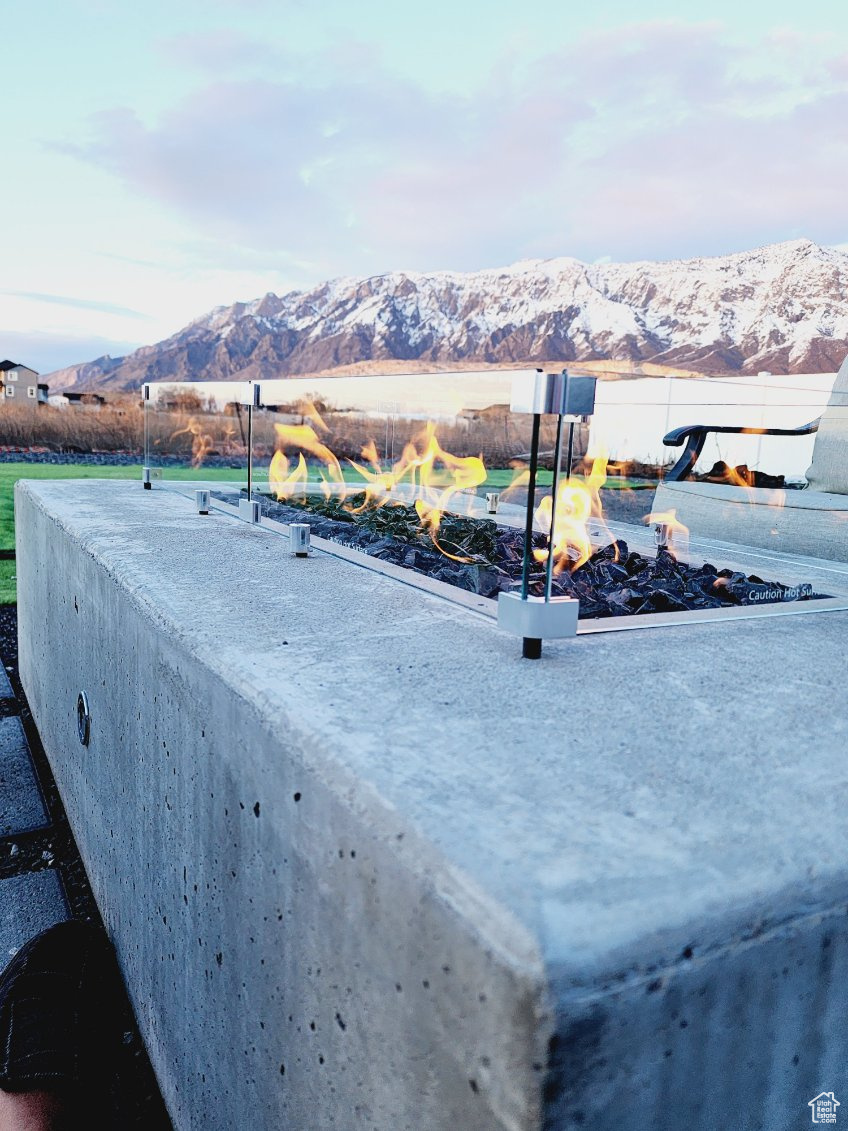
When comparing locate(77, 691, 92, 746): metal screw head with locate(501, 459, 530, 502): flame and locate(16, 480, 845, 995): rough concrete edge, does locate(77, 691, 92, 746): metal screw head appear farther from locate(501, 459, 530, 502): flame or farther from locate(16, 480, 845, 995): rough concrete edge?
locate(16, 480, 845, 995): rough concrete edge

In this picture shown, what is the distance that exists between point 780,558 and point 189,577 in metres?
2.05

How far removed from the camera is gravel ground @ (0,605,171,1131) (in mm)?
1611

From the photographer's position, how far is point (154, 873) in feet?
5.24

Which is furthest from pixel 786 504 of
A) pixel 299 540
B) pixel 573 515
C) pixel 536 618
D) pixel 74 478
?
pixel 74 478

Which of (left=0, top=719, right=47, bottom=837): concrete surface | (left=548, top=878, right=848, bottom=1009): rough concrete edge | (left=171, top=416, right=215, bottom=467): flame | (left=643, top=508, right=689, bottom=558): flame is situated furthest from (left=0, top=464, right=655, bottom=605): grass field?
(left=0, top=719, right=47, bottom=837): concrete surface

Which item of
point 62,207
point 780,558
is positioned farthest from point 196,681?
point 62,207

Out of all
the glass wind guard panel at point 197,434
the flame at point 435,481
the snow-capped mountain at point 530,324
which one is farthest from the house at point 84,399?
the flame at point 435,481

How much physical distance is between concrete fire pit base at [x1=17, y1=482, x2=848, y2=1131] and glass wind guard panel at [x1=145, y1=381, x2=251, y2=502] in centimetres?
177

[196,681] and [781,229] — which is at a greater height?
[781,229]

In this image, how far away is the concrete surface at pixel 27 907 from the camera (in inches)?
78.5

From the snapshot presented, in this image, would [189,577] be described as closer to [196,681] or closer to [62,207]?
[196,681]

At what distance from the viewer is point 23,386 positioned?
44.8 ft

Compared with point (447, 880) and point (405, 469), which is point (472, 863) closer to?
point (447, 880)

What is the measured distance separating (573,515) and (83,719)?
1564 mm
